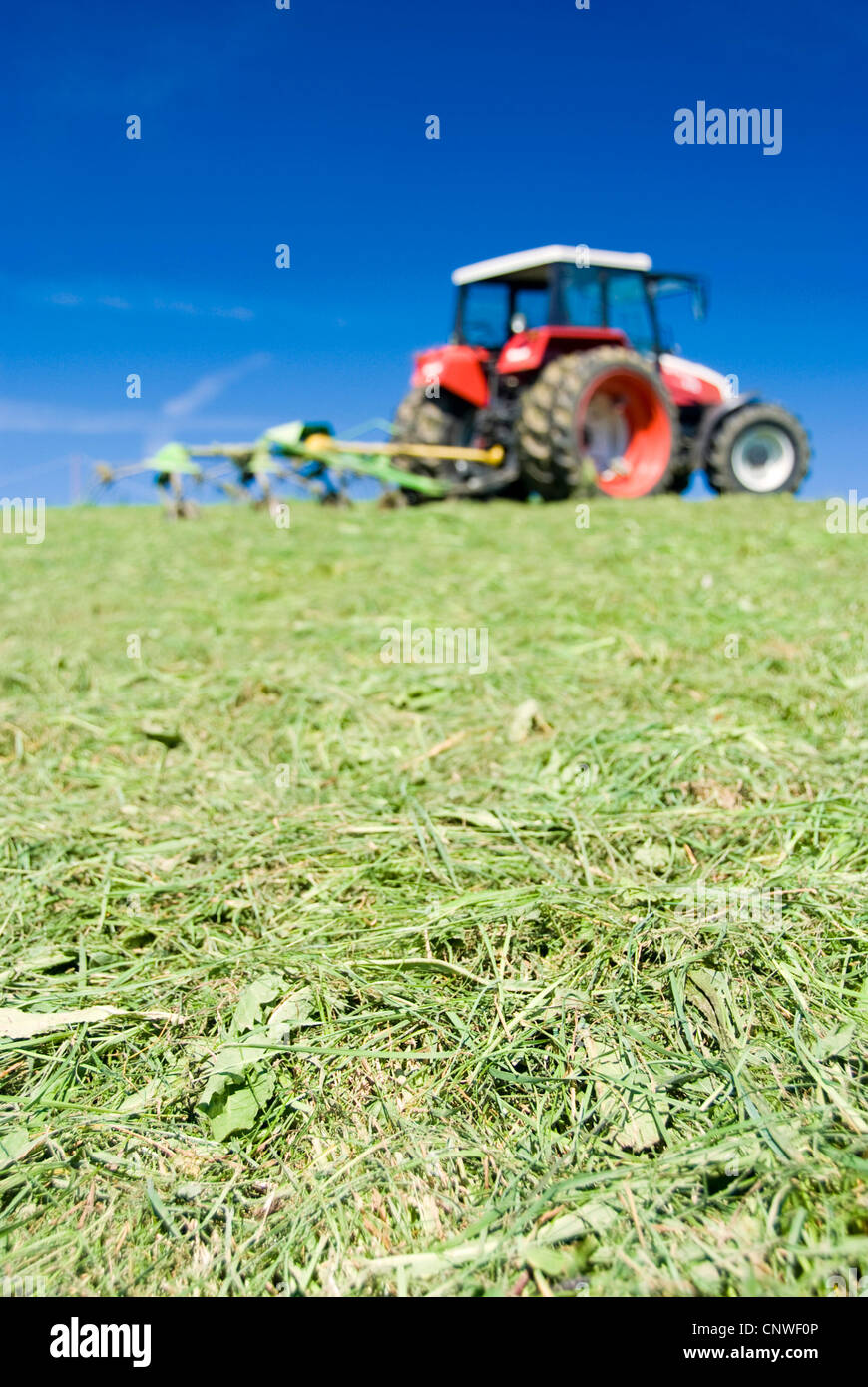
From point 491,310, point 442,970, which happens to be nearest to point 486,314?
point 491,310

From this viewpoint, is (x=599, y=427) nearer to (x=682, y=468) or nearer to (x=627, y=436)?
(x=627, y=436)

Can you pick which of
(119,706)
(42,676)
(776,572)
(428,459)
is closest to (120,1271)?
(119,706)

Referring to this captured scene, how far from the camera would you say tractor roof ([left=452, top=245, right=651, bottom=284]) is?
9672mm

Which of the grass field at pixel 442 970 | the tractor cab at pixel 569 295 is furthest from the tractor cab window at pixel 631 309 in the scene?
the grass field at pixel 442 970

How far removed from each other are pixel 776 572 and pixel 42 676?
411cm

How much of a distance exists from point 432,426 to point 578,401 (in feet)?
8.53

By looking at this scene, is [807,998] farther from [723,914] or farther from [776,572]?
[776,572]

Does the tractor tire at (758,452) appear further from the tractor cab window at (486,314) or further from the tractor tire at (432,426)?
the tractor tire at (432,426)

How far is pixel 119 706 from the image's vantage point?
3.64 m

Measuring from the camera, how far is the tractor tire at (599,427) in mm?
Result: 8992

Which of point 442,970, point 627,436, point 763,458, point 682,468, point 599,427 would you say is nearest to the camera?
point 442,970

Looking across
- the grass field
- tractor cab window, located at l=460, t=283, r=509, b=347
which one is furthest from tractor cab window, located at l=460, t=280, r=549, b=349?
the grass field

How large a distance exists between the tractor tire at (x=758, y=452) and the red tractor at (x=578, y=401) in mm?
16

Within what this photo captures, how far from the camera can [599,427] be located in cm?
1016
